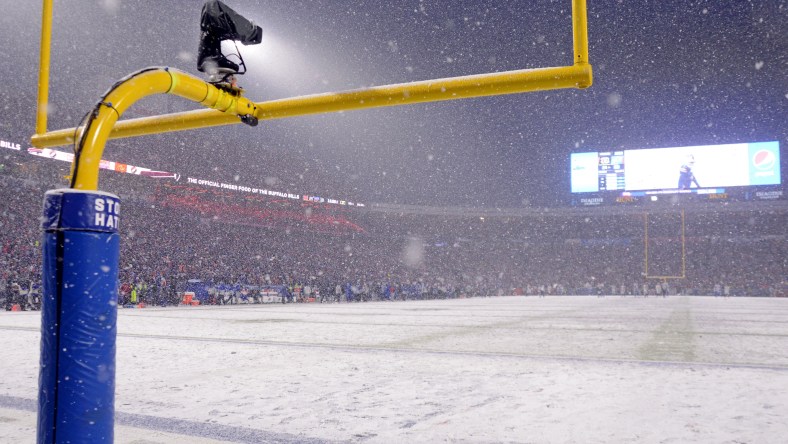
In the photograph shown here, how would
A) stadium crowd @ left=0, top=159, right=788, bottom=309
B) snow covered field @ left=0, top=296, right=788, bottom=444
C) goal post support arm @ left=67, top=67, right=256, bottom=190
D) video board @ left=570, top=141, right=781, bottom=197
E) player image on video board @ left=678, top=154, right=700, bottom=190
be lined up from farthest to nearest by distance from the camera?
player image on video board @ left=678, top=154, right=700, bottom=190, video board @ left=570, top=141, right=781, bottom=197, stadium crowd @ left=0, top=159, right=788, bottom=309, snow covered field @ left=0, top=296, right=788, bottom=444, goal post support arm @ left=67, top=67, right=256, bottom=190

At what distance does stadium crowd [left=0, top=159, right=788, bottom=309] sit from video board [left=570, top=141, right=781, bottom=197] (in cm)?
755

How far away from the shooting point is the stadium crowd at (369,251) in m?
24.0

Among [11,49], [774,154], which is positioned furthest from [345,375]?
[774,154]

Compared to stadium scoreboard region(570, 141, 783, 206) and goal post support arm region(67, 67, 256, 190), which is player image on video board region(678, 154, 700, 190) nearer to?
stadium scoreboard region(570, 141, 783, 206)

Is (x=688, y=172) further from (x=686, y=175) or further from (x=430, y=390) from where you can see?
(x=430, y=390)

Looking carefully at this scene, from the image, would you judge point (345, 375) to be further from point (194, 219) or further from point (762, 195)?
point (762, 195)

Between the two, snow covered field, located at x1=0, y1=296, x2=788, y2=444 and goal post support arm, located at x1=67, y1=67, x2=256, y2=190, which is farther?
snow covered field, located at x1=0, y1=296, x2=788, y2=444

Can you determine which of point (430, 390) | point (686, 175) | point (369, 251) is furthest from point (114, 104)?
point (686, 175)

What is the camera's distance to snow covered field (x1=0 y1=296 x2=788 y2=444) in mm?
2758

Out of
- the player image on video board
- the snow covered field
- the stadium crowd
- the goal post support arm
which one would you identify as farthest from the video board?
the goal post support arm

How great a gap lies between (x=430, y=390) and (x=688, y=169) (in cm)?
4385

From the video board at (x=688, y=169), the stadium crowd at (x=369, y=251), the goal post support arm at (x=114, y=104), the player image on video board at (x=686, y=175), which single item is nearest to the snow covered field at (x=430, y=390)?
the goal post support arm at (x=114, y=104)


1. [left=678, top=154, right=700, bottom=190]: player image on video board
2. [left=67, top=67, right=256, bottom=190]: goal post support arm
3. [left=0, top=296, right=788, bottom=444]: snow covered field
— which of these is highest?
[left=678, top=154, right=700, bottom=190]: player image on video board

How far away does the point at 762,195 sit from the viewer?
4162 cm
